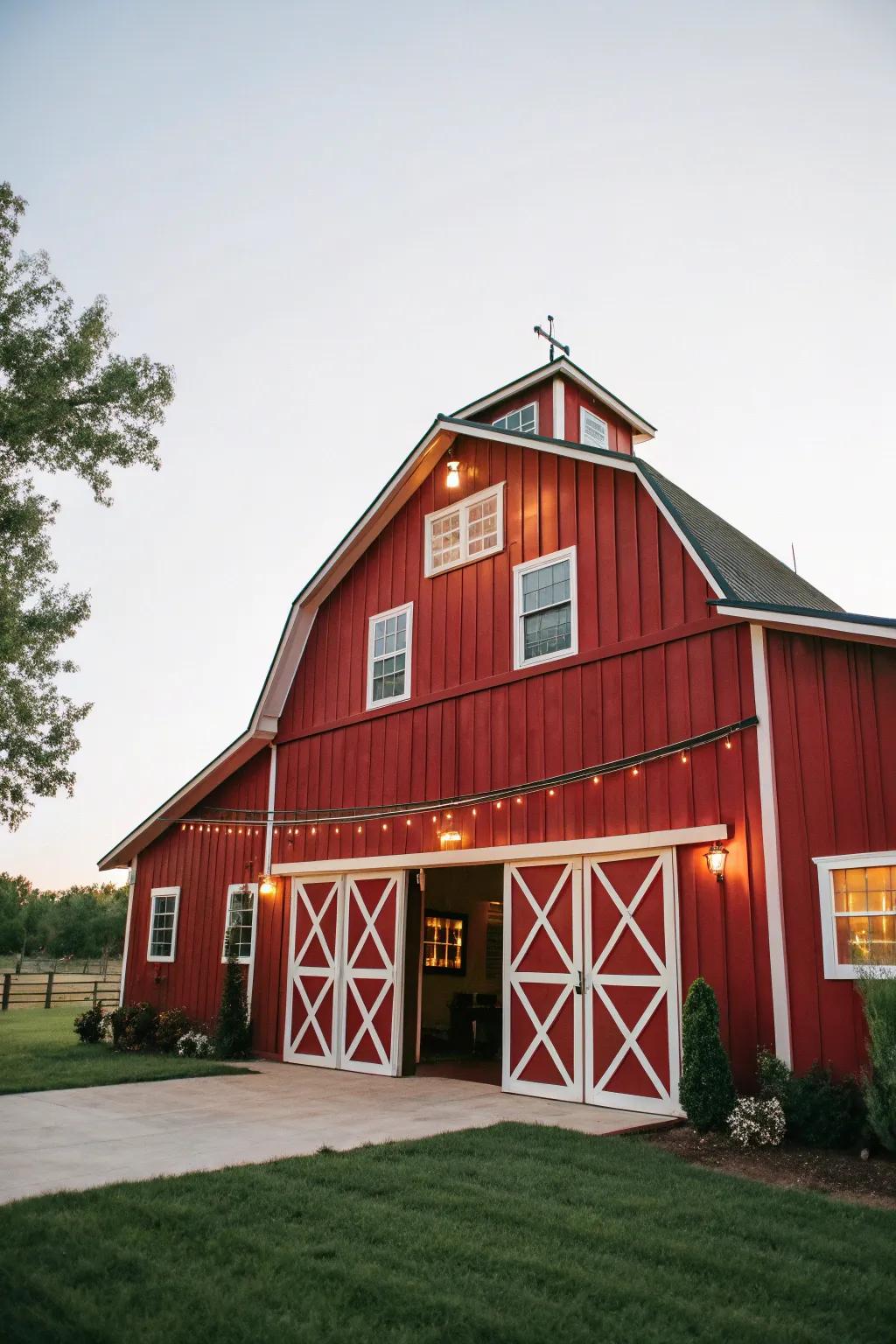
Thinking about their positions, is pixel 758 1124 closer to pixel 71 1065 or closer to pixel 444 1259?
pixel 444 1259

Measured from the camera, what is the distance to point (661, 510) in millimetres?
9828

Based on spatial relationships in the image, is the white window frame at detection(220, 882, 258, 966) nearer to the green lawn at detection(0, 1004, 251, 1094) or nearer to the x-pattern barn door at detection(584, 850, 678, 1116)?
the green lawn at detection(0, 1004, 251, 1094)

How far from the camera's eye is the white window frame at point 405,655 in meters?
12.5

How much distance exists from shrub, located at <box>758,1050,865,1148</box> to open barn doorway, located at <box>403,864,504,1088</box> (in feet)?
20.4

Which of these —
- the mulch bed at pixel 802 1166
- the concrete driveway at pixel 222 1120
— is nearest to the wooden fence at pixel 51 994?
the concrete driveway at pixel 222 1120

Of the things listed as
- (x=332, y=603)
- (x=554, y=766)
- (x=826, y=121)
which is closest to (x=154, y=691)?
(x=332, y=603)

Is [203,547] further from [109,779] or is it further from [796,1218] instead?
[796,1218]

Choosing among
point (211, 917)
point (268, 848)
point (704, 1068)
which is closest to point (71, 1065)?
point (211, 917)

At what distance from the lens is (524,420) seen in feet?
45.5

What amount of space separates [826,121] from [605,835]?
831 centimetres

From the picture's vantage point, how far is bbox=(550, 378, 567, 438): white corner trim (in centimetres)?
1341

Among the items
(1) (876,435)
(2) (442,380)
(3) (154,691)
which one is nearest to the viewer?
(1) (876,435)

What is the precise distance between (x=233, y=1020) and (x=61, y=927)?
46.8m

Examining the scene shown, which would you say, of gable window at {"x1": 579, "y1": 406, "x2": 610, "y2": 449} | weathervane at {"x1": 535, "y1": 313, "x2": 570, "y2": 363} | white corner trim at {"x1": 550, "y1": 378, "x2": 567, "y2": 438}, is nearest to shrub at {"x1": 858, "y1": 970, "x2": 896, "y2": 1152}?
white corner trim at {"x1": 550, "y1": 378, "x2": 567, "y2": 438}
